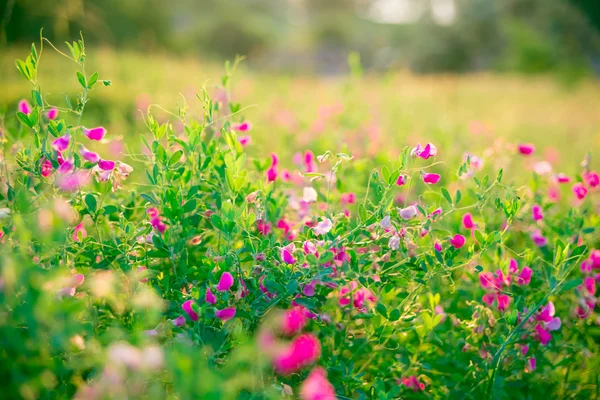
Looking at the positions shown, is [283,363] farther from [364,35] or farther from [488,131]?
[364,35]

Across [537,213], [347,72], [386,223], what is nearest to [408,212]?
[386,223]

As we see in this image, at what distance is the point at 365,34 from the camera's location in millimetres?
24328

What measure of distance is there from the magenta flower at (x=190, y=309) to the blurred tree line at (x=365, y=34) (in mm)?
6575

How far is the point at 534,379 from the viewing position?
1358 millimetres

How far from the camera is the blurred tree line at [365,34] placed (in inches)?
401

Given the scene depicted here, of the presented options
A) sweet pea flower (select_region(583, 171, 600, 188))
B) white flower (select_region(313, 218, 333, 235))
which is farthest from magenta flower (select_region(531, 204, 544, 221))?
white flower (select_region(313, 218, 333, 235))

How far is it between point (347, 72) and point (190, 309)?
12.6 meters

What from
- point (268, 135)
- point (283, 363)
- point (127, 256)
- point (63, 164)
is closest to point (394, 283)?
point (283, 363)

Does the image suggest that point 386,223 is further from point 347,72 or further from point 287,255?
point 347,72

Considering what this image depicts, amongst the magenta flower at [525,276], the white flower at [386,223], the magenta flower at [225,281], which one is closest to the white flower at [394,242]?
the white flower at [386,223]

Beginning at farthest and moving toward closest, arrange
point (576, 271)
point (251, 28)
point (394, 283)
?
1. point (251, 28)
2. point (576, 271)
3. point (394, 283)

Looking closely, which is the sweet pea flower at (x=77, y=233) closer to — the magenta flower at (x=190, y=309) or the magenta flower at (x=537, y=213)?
the magenta flower at (x=190, y=309)

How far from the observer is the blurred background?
122 inches

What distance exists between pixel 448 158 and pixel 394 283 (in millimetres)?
1720
